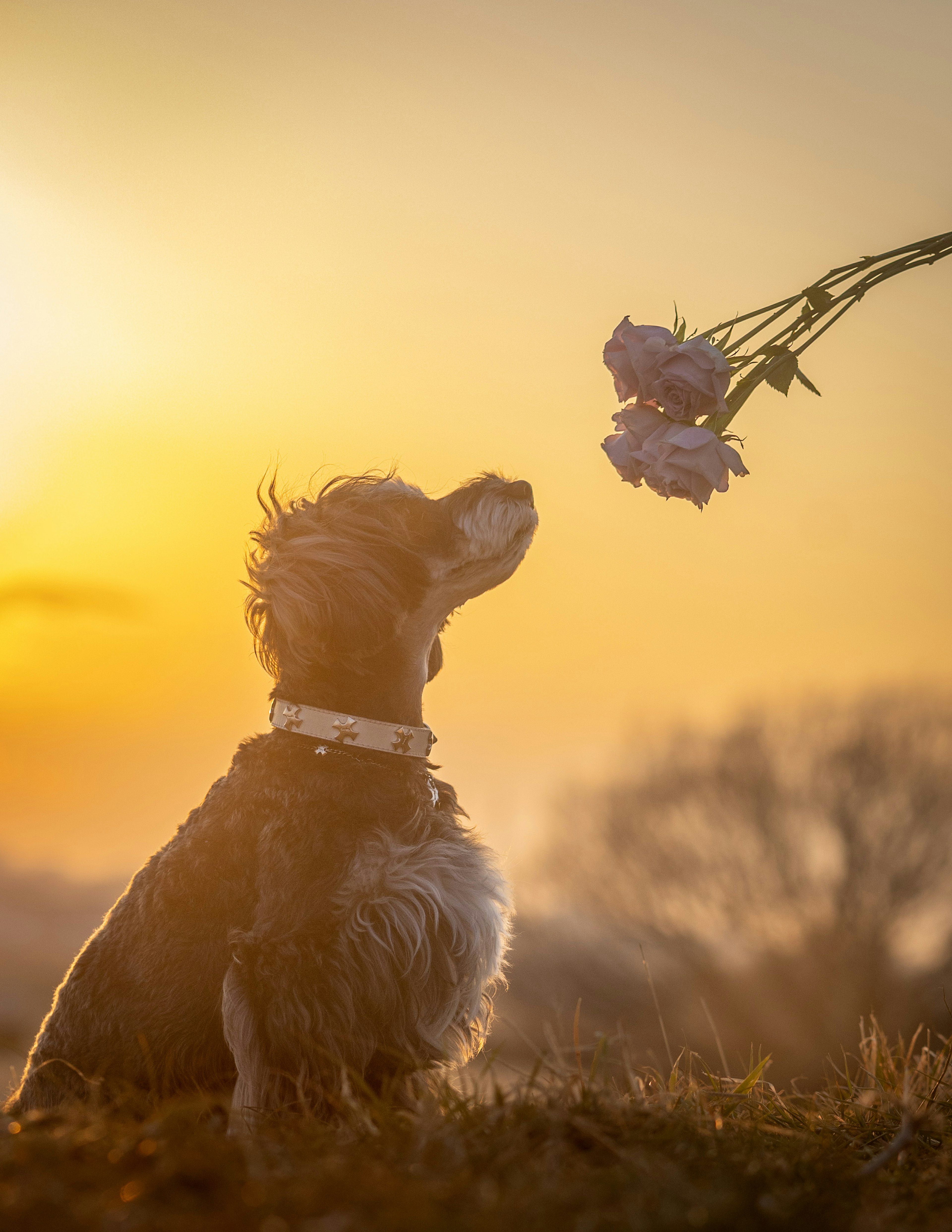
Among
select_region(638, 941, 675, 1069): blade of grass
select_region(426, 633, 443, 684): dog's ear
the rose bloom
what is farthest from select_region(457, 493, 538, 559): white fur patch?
select_region(638, 941, 675, 1069): blade of grass

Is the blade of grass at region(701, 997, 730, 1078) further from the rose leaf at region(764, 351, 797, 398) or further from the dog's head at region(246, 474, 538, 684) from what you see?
the rose leaf at region(764, 351, 797, 398)

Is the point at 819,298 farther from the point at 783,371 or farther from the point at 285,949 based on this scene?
the point at 285,949

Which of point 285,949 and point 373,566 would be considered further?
point 373,566

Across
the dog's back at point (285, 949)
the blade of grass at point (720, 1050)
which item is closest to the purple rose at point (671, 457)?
the dog's back at point (285, 949)

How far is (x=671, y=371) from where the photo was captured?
317cm

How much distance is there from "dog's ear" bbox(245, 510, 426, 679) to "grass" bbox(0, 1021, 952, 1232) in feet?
6.98

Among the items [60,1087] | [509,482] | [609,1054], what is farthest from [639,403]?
[60,1087]

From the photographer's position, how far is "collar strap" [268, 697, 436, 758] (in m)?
4.30

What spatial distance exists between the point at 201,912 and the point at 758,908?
101 feet

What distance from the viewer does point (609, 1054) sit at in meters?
2.99

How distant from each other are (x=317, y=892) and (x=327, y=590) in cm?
142

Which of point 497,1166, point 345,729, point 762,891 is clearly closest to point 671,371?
point 345,729

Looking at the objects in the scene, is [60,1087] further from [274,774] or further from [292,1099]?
[274,774]

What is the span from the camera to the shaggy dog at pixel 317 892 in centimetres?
375
